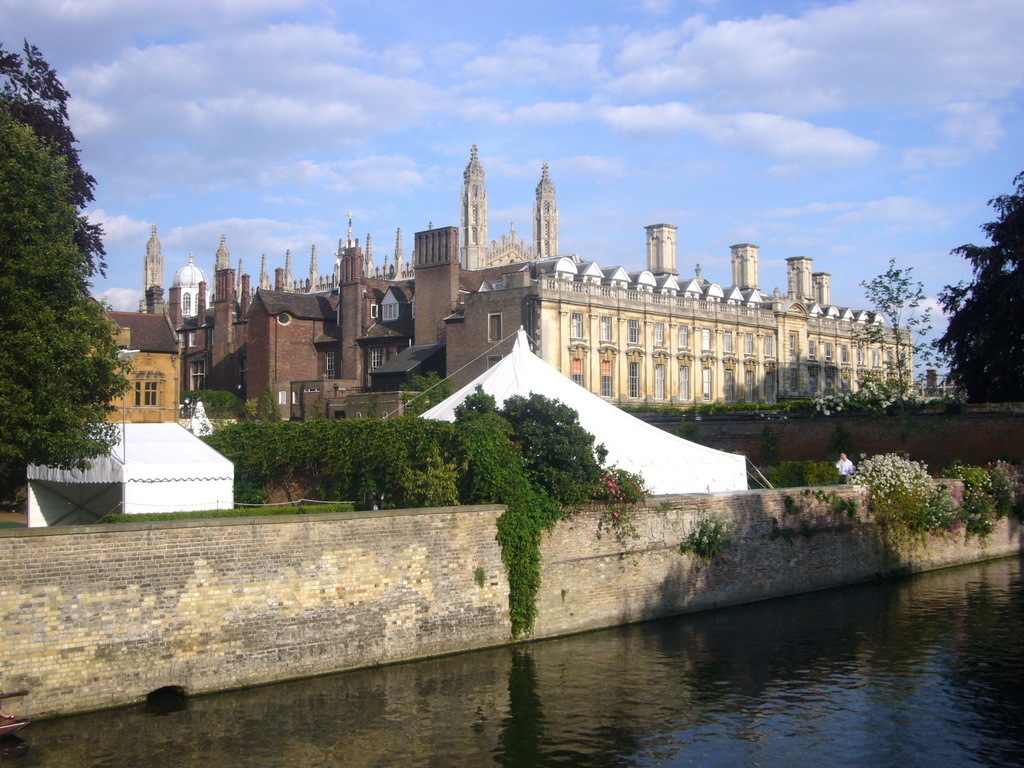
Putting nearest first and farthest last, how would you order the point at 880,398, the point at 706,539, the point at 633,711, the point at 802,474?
the point at 633,711, the point at 706,539, the point at 802,474, the point at 880,398

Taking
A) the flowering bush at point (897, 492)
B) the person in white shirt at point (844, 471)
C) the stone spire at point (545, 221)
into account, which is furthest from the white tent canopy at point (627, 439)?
the stone spire at point (545, 221)

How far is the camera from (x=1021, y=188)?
4109 centimetres

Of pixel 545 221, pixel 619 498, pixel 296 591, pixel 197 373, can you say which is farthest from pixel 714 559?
pixel 545 221

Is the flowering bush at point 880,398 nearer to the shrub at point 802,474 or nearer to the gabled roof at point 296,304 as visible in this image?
the shrub at point 802,474

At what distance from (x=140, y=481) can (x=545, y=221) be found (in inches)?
3654

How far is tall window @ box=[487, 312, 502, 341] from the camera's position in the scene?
165 feet

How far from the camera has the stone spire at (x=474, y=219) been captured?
10544 cm

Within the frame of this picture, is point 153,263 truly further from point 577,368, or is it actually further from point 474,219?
point 577,368

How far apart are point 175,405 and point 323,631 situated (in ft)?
106

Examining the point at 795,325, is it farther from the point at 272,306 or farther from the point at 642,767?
the point at 642,767

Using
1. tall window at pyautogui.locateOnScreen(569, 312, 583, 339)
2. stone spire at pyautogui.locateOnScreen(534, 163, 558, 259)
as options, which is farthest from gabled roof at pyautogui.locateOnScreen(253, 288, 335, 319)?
stone spire at pyautogui.locateOnScreen(534, 163, 558, 259)

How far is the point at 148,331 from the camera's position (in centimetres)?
4709

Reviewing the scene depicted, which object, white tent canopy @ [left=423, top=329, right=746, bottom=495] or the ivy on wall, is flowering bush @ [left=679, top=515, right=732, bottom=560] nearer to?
white tent canopy @ [left=423, top=329, right=746, bottom=495]

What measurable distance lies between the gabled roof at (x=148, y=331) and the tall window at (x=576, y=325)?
1869cm
